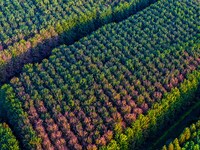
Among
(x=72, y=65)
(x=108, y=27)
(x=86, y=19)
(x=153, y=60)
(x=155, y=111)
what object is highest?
(x=86, y=19)

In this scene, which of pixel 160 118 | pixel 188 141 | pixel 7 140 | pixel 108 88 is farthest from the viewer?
pixel 108 88

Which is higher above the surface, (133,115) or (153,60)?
(153,60)

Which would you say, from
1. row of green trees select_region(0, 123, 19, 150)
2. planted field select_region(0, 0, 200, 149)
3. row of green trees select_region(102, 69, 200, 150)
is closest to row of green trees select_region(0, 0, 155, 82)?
planted field select_region(0, 0, 200, 149)

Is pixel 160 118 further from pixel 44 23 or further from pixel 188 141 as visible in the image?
pixel 44 23

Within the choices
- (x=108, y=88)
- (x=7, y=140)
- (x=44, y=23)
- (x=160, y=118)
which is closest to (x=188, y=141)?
(x=160, y=118)

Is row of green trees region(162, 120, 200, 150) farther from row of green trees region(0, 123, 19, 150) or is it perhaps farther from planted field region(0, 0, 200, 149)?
row of green trees region(0, 123, 19, 150)

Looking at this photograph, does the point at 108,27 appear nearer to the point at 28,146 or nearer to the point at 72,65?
the point at 72,65

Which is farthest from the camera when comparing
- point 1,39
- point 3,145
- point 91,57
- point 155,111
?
point 1,39

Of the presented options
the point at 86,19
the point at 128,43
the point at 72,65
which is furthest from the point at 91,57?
the point at 86,19
